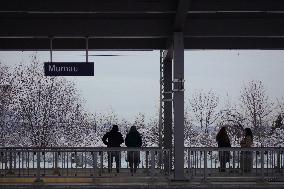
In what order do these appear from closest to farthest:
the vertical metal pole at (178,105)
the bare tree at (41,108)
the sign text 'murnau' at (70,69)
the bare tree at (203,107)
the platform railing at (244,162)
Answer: the vertical metal pole at (178,105), the platform railing at (244,162), the sign text 'murnau' at (70,69), the bare tree at (41,108), the bare tree at (203,107)

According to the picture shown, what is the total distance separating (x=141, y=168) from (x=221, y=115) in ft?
118

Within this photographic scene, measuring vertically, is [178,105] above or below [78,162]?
above

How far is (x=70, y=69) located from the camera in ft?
52.0

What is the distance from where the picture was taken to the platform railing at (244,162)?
1489 centimetres

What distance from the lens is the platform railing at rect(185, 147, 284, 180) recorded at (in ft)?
48.9

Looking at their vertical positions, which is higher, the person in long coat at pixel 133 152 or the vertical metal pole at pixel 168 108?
the vertical metal pole at pixel 168 108

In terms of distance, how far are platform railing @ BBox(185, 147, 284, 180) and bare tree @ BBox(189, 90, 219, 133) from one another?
1479 inches

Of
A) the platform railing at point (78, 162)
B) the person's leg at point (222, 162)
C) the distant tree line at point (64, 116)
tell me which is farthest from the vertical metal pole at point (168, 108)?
the distant tree line at point (64, 116)

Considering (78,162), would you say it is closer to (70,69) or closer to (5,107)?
(70,69)

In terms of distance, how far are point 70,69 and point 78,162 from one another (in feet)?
9.03

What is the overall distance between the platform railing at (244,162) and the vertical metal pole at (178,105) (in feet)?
2.66
